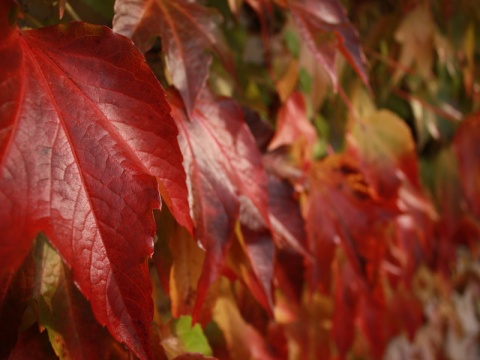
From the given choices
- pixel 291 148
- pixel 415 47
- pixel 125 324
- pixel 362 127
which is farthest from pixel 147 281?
pixel 415 47

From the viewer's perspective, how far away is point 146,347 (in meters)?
0.27

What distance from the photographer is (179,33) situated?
42cm

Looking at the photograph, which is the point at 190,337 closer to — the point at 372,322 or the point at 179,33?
the point at 179,33

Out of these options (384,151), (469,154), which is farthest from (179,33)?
(469,154)

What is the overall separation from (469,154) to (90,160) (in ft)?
2.96

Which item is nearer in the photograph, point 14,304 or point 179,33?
point 14,304

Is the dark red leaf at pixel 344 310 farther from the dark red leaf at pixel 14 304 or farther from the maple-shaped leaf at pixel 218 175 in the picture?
the dark red leaf at pixel 14 304

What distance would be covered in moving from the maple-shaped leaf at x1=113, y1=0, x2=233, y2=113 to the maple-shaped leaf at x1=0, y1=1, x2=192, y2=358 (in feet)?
0.26

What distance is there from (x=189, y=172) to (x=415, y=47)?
2.18 ft

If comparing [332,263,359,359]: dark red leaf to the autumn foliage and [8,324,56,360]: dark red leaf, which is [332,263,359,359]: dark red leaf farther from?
[8,324,56,360]: dark red leaf

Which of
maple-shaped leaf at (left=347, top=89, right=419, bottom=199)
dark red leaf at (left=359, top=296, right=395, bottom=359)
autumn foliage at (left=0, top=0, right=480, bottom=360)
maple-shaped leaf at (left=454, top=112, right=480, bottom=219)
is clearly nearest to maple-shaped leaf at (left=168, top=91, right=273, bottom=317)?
autumn foliage at (left=0, top=0, right=480, bottom=360)

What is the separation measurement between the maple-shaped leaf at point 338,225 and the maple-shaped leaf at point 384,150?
1.3 inches

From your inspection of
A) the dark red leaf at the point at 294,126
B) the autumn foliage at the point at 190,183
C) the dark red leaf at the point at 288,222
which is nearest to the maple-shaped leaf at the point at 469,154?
the autumn foliage at the point at 190,183

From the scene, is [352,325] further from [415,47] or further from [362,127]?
[415,47]
